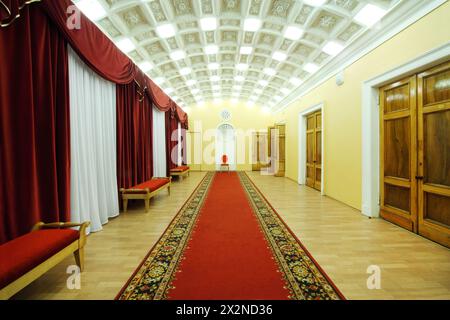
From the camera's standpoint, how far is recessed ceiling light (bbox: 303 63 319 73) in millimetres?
6786

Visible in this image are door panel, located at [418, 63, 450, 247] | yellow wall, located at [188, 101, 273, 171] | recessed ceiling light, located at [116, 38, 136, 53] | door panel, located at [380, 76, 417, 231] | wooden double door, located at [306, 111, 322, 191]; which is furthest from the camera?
yellow wall, located at [188, 101, 273, 171]

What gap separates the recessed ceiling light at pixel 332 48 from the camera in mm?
5431

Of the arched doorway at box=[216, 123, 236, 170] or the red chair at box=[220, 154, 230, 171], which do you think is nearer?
the red chair at box=[220, 154, 230, 171]

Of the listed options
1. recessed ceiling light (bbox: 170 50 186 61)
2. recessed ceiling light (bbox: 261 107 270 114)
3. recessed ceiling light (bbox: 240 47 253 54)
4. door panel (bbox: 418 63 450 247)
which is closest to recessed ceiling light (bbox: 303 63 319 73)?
recessed ceiling light (bbox: 240 47 253 54)

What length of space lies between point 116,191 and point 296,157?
7.29 m

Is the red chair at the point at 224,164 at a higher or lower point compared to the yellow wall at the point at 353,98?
lower

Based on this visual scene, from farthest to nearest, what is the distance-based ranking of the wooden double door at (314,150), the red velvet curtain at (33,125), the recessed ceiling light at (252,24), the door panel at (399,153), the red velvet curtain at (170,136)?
the red velvet curtain at (170,136) → the wooden double door at (314,150) → the recessed ceiling light at (252,24) → the door panel at (399,153) → the red velvet curtain at (33,125)

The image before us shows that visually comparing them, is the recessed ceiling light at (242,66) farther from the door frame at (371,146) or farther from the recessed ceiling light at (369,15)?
the door frame at (371,146)

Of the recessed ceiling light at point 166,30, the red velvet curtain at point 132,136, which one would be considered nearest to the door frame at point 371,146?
the recessed ceiling light at point 166,30

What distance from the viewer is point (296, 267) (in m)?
2.46

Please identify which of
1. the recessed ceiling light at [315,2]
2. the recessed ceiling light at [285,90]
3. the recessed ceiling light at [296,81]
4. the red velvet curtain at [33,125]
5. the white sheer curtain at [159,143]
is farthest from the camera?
the recessed ceiling light at [285,90]

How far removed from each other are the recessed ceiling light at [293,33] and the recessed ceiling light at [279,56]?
992 mm

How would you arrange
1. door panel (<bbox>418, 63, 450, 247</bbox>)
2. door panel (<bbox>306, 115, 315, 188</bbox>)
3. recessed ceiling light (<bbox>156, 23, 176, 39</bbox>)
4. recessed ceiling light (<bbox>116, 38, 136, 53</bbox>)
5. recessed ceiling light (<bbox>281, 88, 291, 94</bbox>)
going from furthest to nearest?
recessed ceiling light (<bbox>281, 88, 291, 94</bbox>)
door panel (<bbox>306, 115, 315, 188</bbox>)
recessed ceiling light (<bbox>156, 23, 176, 39</bbox>)
recessed ceiling light (<bbox>116, 38, 136, 53</bbox>)
door panel (<bbox>418, 63, 450, 247</bbox>)

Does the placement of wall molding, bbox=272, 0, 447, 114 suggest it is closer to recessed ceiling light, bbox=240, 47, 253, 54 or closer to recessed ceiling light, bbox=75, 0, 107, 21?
recessed ceiling light, bbox=240, 47, 253, 54
